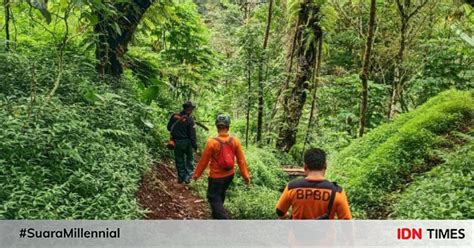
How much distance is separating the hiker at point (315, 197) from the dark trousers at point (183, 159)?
3.87m

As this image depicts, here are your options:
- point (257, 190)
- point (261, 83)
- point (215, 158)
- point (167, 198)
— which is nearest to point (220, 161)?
point (215, 158)

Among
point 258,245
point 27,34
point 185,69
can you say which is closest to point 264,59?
point 185,69

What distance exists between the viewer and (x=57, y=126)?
4773 mm

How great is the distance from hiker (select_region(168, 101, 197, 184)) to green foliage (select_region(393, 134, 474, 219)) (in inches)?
115

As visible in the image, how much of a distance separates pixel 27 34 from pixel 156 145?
9.52 ft

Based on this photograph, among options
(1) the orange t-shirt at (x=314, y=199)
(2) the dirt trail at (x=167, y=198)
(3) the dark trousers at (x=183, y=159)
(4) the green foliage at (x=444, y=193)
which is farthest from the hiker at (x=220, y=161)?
(3) the dark trousers at (x=183, y=159)

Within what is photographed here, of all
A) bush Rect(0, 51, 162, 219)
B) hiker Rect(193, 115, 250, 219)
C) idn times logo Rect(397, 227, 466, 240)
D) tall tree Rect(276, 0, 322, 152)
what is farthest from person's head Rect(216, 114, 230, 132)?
tall tree Rect(276, 0, 322, 152)

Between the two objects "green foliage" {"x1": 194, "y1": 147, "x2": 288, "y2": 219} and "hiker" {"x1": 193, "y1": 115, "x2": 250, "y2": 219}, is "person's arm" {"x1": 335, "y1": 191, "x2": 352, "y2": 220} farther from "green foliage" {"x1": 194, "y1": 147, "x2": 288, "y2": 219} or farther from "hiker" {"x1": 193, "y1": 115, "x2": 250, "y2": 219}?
"green foliage" {"x1": 194, "y1": 147, "x2": 288, "y2": 219}

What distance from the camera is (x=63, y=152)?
4457 millimetres

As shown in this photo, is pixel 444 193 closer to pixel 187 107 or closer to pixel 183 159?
pixel 187 107

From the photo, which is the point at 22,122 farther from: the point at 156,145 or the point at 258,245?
the point at 156,145

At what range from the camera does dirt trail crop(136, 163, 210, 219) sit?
5551 mm

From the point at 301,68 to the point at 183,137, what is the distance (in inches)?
210

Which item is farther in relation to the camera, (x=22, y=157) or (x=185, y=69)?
(x=185, y=69)
